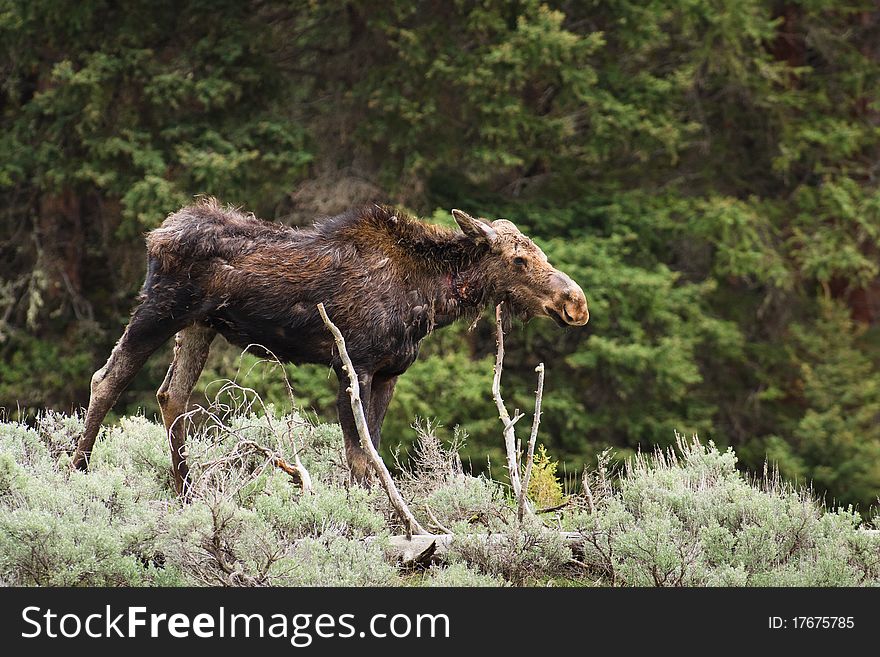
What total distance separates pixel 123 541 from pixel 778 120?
47.7ft

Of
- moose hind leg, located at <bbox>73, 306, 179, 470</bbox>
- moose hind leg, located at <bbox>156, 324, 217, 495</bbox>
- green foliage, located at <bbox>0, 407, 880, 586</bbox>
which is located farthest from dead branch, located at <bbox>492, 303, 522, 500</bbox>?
moose hind leg, located at <bbox>73, 306, 179, 470</bbox>

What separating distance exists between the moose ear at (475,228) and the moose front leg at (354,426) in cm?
115

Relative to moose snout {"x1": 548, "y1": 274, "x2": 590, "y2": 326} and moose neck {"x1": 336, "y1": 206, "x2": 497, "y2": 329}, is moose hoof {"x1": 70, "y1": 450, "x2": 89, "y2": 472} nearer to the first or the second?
moose neck {"x1": 336, "y1": 206, "x2": 497, "y2": 329}

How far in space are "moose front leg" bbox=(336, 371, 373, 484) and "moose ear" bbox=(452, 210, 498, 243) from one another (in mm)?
1151

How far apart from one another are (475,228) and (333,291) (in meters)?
1.01

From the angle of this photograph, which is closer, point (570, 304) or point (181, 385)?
point (570, 304)

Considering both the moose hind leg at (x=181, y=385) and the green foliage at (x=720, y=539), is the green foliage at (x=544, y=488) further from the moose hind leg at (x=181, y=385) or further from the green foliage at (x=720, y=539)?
the moose hind leg at (x=181, y=385)

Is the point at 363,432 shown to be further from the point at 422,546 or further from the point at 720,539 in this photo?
the point at 720,539

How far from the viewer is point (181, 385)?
27.0ft

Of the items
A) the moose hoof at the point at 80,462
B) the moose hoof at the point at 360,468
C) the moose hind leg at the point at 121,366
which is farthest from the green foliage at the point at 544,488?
the moose hoof at the point at 80,462

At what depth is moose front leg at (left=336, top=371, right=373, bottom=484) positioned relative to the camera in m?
7.54

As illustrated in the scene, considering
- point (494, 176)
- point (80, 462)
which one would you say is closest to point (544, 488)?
point (80, 462)

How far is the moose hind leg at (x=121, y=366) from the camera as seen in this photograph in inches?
311

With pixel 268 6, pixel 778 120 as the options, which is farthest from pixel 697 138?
pixel 268 6
